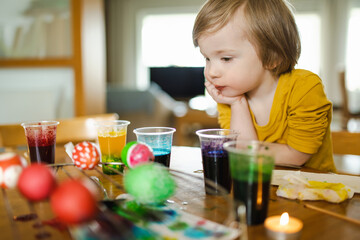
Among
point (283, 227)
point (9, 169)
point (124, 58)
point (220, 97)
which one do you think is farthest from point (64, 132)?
point (124, 58)

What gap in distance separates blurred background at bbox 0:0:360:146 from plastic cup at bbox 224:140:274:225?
117 cm

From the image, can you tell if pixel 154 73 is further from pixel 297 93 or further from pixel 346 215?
pixel 346 215

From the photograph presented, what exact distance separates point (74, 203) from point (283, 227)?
369 mm

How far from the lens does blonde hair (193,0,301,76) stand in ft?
3.64

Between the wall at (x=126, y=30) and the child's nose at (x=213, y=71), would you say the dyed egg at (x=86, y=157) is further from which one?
the wall at (x=126, y=30)

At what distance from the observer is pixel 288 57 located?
124cm

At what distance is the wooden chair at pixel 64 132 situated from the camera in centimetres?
150

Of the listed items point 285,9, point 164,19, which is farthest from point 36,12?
point 164,19

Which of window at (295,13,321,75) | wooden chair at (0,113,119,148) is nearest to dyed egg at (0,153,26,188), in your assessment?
wooden chair at (0,113,119,148)

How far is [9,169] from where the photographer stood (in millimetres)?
636

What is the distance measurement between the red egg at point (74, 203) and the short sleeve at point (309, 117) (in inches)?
33.1

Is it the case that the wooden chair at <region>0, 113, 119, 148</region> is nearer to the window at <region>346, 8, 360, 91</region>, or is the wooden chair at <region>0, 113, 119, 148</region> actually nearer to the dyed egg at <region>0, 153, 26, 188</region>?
the dyed egg at <region>0, 153, 26, 188</region>

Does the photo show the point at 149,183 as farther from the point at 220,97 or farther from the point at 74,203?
the point at 220,97

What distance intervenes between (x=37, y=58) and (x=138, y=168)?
230cm
